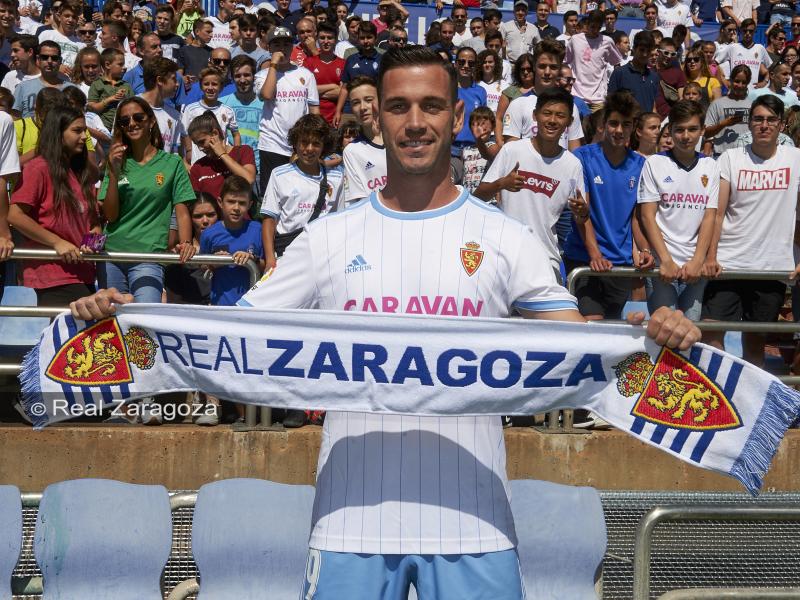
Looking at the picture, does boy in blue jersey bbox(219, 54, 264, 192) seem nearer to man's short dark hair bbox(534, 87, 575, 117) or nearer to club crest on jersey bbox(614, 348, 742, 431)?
man's short dark hair bbox(534, 87, 575, 117)

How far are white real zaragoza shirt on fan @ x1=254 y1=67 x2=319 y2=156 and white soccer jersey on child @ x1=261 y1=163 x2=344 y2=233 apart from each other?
2764 millimetres

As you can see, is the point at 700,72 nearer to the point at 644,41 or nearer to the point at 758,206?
the point at 644,41

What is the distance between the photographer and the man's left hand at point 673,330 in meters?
3.16

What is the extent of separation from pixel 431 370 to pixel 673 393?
77 centimetres

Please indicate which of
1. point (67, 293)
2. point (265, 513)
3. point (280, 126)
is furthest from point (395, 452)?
point (280, 126)

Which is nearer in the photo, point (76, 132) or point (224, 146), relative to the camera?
point (76, 132)

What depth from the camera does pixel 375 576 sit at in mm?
3082

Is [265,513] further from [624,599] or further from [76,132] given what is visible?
[76,132]

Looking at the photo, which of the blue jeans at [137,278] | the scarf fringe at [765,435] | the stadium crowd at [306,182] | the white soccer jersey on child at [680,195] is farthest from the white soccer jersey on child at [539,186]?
the scarf fringe at [765,435]

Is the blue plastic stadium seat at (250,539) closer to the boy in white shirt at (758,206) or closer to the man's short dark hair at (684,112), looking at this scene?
the boy in white shirt at (758,206)

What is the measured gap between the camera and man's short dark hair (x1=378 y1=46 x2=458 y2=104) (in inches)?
129

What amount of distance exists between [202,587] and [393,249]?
2.42m

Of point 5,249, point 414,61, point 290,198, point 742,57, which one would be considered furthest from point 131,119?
point 742,57

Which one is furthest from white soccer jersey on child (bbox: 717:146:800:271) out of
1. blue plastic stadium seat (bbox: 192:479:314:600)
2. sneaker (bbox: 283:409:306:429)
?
blue plastic stadium seat (bbox: 192:479:314:600)
